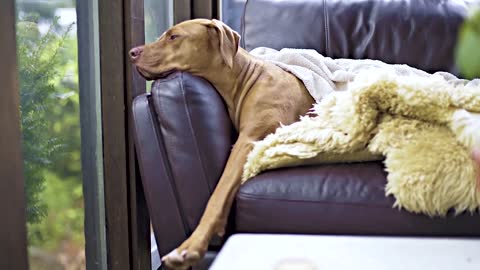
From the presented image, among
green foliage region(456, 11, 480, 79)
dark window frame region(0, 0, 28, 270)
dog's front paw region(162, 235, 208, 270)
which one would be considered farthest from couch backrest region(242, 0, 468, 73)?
Answer: green foliage region(456, 11, 480, 79)

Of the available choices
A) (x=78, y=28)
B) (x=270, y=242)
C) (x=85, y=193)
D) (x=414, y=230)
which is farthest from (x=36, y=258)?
(x=414, y=230)

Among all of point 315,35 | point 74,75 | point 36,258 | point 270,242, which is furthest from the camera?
point 315,35

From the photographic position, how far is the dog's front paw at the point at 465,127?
3.89 ft

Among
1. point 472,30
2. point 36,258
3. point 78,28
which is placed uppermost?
point 472,30

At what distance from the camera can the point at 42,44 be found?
1291 millimetres

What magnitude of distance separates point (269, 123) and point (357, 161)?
1.08 ft

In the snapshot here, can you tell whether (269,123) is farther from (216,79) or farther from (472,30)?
(472,30)

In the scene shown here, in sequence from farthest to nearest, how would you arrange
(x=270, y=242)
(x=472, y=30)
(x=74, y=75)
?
1. (x=74, y=75)
2. (x=270, y=242)
3. (x=472, y=30)

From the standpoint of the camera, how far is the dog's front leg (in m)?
1.21

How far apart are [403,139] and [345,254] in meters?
0.54

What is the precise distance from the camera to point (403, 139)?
1.24 meters

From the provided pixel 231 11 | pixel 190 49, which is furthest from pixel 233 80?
pixel 231 11

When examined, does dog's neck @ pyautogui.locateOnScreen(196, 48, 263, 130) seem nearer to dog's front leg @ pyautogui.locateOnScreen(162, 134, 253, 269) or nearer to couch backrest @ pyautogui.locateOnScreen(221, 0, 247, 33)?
dog's front leg @ pyautogui.locateOnScreen(162, 134, 253, 269)

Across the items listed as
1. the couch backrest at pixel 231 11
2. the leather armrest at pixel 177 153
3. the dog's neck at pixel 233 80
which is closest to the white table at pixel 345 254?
the leather armrest at pixel 177 153
